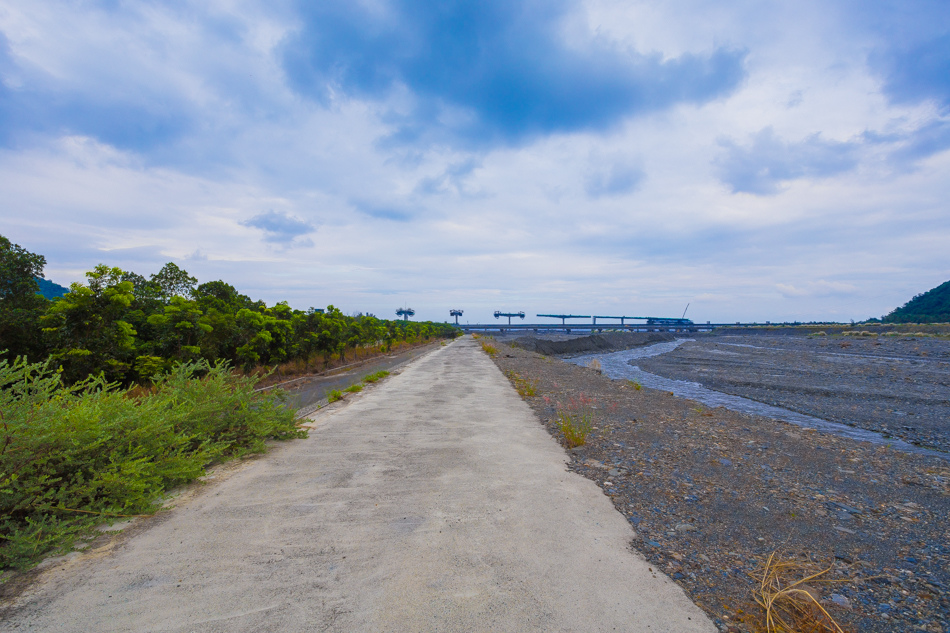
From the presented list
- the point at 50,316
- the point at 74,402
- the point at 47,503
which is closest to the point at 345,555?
the point at 47,503

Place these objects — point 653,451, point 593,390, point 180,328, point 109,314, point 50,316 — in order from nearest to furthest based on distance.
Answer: point 653,451 < point 50,316 < point 109,314 < point 180,328 < point 593,390

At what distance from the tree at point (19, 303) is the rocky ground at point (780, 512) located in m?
10.7

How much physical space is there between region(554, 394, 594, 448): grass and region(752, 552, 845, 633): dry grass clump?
356cm

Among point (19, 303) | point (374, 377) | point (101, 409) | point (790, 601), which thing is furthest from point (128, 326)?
point (790, 601)

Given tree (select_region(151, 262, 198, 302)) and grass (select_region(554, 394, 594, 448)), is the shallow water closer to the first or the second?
grass (select_region(554, 394, 594, 448))

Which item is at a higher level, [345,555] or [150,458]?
[150,458]

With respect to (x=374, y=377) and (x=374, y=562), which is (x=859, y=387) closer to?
(x=374, y=377)

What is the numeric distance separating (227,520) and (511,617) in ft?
9.30

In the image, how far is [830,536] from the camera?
3781 millimetres

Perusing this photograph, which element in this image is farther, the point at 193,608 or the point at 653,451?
the point at 653,451

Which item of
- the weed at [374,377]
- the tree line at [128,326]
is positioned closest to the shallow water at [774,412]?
the weed at [374,377]

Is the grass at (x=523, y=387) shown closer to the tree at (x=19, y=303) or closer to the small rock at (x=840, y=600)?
the small rock at (x=840, y=600)

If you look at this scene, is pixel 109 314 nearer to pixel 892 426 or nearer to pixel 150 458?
pixel 150 458

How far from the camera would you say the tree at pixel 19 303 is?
8.19m
